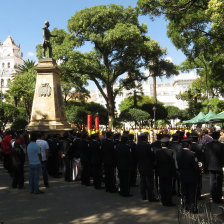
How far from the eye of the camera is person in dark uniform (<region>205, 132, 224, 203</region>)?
23.7ft

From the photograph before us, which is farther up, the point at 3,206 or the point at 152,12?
the point at 152,12

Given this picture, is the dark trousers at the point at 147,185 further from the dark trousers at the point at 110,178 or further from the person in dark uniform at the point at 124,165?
the dark trousers at the point at 110,178

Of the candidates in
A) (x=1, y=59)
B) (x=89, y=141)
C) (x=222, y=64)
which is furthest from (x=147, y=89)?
(x=89, y=141)

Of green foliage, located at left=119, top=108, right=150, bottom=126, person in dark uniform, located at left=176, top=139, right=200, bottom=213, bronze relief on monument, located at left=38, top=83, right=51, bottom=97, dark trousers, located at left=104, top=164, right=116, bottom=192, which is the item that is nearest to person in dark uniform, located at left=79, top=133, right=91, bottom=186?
dark trousers, located at left=104, top=164, right=116, bottom=192

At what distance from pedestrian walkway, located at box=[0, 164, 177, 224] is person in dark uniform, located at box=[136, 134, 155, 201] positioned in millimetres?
272

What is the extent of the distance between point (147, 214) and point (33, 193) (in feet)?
12.1

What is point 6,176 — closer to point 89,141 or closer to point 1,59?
point 89,141

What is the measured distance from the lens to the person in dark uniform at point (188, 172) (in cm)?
643

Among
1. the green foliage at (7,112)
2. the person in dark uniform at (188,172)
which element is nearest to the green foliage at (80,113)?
the green foliage at (7,112)

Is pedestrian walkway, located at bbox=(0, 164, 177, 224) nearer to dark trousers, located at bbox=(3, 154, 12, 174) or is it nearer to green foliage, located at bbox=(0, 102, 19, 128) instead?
dark trousers, located at bbox=(3, 154, 12, 174)

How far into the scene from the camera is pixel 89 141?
31.7 feet

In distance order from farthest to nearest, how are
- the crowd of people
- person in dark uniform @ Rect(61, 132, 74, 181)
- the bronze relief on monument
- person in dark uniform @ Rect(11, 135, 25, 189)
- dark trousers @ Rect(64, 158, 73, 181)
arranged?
the bronze relief on monument < dark trousers @ Rect(64, 158, 73, 181) < person in dark uniform @ Rect(61, 132, 74, 181) < person in dark uniform @ Rect(11, 135, 25, 189) < the crowd of people

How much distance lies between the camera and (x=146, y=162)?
7.68m

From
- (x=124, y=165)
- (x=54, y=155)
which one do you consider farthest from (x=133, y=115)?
(x=124, y=165)
